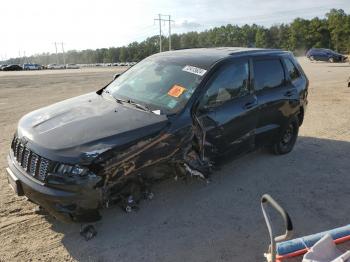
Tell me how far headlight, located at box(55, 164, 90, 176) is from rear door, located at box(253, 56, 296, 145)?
9.30 feet

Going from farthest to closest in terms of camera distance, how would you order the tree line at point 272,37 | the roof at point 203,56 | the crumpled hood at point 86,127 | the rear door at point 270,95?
the tree line at point 272,37 → the rear door at point 270,95 → the roof at point 203,56 → the crumpled hood at point 86,127

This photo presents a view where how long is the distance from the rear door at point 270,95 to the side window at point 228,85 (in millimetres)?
283

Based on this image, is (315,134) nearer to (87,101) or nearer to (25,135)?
(87,101)

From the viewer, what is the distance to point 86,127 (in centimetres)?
396

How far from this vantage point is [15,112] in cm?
1070

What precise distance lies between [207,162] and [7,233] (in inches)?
91.0

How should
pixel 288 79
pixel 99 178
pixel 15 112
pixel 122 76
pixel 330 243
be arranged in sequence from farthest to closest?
pixel 15 112, pixel 288 79, pixel 122 76, pixel 99 178, pixel 330 243

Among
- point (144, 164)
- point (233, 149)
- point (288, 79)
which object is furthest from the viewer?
point (288, 79)

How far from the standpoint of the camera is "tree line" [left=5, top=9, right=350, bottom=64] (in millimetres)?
78688

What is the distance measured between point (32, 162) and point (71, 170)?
51 centimetres

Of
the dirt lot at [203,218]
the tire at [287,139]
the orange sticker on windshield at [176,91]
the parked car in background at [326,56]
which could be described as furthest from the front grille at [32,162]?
the parked car in background at [326,56]

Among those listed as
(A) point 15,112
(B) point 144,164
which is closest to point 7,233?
(B) point 144,164

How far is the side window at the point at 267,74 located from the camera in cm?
554

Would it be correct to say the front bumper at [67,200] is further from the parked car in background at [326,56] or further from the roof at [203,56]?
the parked car in background at [326,56]
